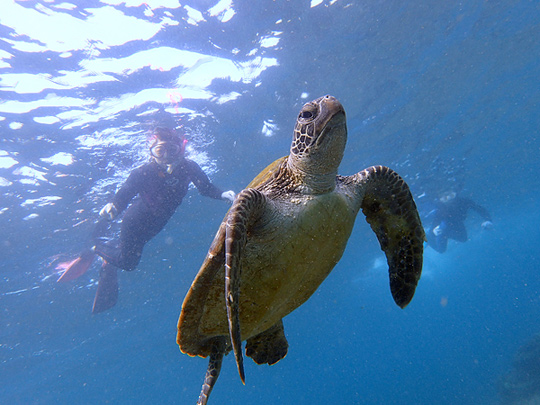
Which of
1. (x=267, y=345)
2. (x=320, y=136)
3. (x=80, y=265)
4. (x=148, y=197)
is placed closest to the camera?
(x=320, y=136)

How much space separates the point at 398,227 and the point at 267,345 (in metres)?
2.18

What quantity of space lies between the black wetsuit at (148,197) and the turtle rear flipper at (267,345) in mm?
6079

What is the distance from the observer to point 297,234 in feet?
8.68

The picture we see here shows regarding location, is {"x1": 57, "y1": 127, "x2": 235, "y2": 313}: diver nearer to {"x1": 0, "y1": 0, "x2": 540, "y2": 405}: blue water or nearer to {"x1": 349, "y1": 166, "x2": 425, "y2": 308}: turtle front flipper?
{"x1": 0, "y1": 0, "x2": 540, "y2": 405}: blue water

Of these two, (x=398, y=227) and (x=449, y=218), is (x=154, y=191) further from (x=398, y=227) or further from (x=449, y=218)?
(x=449, y=218)

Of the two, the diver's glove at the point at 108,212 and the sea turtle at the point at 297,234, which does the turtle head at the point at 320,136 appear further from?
the diver's glove at the point at 108,212

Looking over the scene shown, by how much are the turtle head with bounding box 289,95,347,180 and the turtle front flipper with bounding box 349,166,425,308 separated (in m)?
0.62

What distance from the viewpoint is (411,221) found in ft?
10.6

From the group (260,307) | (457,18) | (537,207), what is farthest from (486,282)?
(260,307)

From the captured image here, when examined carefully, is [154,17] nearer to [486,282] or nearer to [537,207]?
[537,207]

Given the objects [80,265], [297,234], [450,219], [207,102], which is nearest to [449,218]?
[450,219]

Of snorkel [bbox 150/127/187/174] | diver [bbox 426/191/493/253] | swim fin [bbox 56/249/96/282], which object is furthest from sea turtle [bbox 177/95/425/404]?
diver [bbox 426/191/493/253]

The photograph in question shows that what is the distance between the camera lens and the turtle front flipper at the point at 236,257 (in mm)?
1822

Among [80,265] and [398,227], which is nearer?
[398,227]
